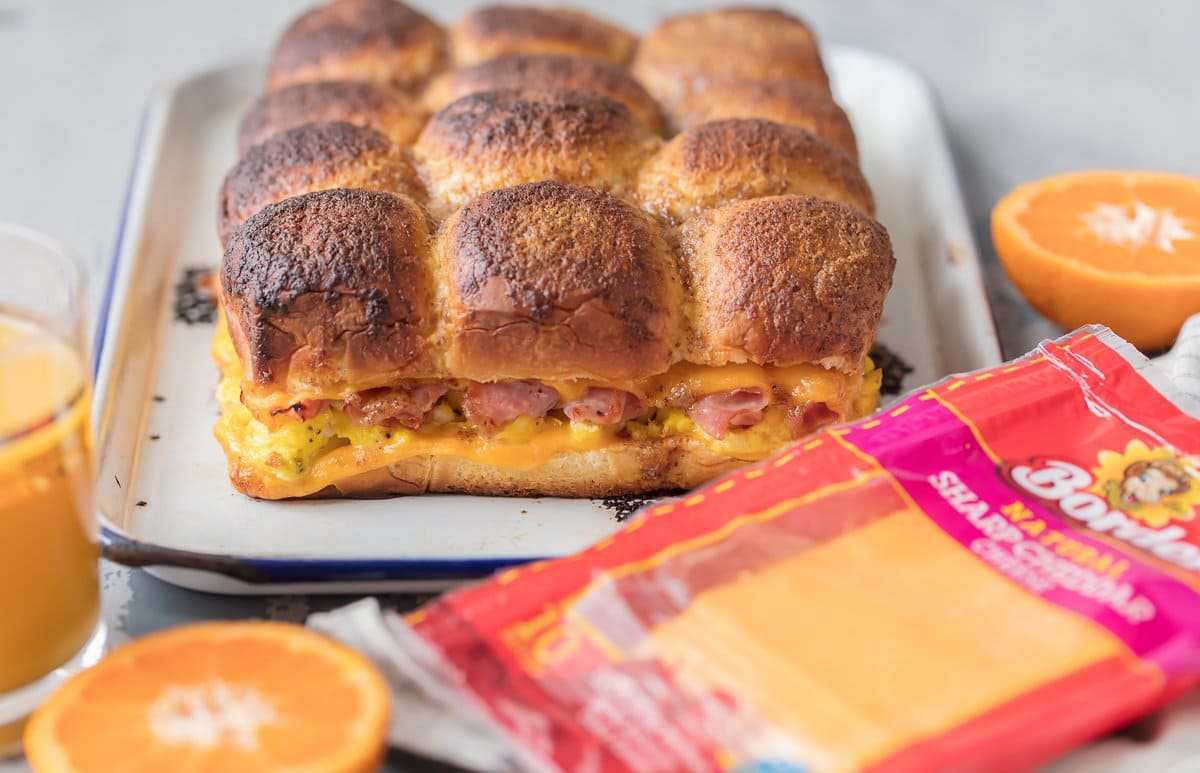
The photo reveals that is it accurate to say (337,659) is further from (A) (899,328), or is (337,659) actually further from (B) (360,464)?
(A) (899,328)

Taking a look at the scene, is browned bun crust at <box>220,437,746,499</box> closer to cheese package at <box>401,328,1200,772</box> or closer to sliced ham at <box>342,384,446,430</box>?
sliced ham at <box>342,384,446,430</box>

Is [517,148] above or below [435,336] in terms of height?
above

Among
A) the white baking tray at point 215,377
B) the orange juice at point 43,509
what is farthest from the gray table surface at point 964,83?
the orange juice at point 43,509

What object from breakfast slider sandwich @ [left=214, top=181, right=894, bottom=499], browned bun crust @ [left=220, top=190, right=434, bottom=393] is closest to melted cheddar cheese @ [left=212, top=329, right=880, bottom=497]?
breakfast slider sandwich @ [left=214, top=181, right=894, bottom=499]

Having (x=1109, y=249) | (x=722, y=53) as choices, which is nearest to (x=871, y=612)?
(x=1109, y=249)

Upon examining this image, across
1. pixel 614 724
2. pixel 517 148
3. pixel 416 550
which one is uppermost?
pixel 517 148

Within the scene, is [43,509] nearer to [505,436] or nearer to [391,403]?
[391,403]

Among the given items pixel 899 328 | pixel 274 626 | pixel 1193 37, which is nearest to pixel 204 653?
pixel 274 626
